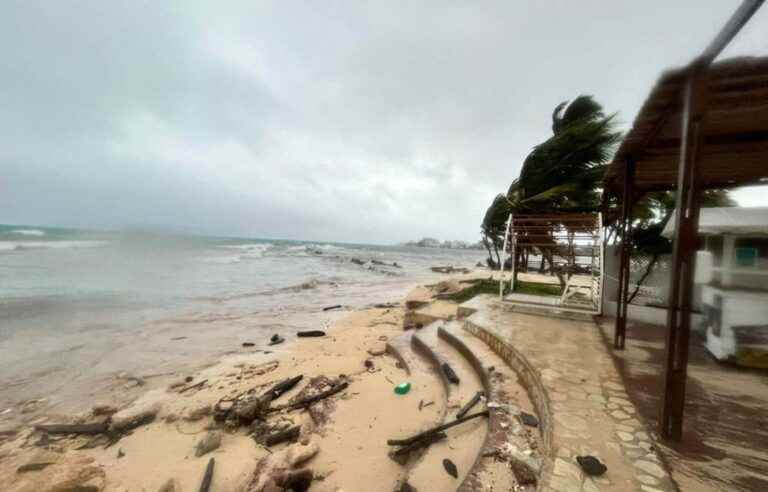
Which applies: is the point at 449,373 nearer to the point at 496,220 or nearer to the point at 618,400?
the point at 618,400

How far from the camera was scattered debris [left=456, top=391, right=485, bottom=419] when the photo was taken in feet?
11.2

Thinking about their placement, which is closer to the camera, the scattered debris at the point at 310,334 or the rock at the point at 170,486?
the rock at the point at 170,486

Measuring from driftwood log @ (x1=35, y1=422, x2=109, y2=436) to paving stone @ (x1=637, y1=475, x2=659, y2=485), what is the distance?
597 centimetres

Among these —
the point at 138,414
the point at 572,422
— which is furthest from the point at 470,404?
the point at 138,414

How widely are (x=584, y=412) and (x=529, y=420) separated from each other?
1.64 ft

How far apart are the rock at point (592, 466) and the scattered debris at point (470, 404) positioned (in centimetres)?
138

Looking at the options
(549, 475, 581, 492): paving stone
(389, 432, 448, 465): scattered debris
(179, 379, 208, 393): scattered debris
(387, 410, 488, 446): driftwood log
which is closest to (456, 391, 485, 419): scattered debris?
(387, 410, 488, 446): driftwood log

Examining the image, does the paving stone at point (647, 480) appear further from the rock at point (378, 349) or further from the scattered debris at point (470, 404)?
the rock at point (378, 349)

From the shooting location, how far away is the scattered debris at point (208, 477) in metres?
3.02

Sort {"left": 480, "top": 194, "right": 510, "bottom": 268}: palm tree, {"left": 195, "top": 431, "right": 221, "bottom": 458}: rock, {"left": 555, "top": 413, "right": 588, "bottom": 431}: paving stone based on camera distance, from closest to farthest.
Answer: {"left": 555, "top": 413, "right": 588, "bottom": 431}: paving stone < {"left": 195, "top": 431, "right": 221, "bottom": 458}: rock < {"left": 480, "top": 194, "right": 510, "bottom": 268}: palm tree

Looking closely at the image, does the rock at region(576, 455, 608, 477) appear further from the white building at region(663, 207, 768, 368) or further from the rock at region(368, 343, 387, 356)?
the rock at region(368, 343, 387, 356)

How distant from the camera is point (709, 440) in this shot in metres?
2.40

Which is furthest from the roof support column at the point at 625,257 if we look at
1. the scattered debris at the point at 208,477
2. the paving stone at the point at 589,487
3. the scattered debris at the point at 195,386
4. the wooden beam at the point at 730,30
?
the scattered debris at the point at 195,386

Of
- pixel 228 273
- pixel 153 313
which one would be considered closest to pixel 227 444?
pixel 153 313
